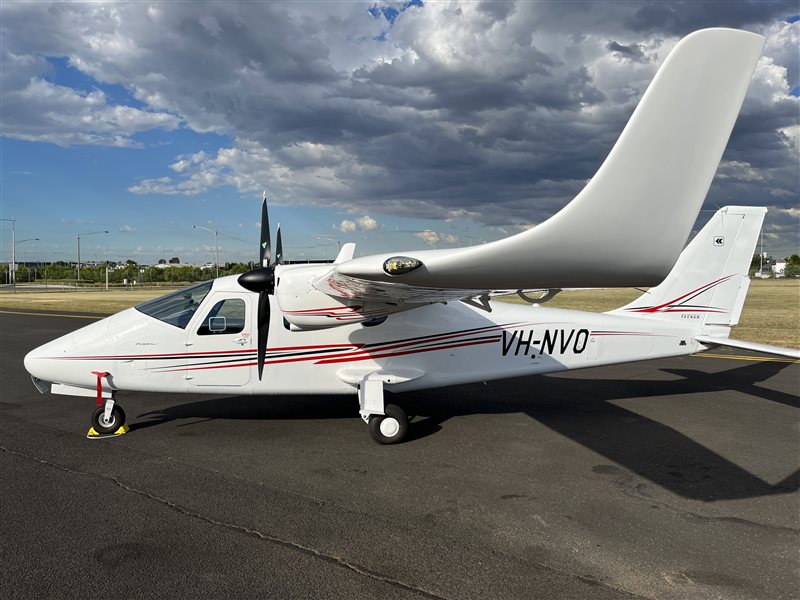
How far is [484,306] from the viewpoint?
20.4ft

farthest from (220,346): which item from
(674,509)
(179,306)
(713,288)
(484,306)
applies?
(713,288)

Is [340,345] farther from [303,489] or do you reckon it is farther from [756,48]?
[756,48]

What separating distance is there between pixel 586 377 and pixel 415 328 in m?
6.03

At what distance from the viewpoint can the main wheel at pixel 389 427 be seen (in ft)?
22.9

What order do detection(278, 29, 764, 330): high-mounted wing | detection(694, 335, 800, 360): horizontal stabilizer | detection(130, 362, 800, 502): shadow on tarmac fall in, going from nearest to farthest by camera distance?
detection(278, 29, 764, 330): high-mounted wing, detection(130, 362, 800, 502): shadow on tarmac, detection(694, 335, 800, 360): horizontal stabilizer

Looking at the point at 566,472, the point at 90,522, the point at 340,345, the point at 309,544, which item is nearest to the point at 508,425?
the point at 566,472

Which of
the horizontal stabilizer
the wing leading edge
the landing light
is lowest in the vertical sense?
the horizontal stabilizer

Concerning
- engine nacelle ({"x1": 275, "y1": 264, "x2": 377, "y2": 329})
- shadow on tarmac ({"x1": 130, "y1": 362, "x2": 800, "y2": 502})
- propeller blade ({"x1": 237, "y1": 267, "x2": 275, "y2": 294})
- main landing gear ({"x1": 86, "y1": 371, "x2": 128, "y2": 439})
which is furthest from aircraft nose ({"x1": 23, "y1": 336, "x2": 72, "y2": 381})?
engine nacelle ({"x1": 275, "y1": 264, "x2": 377, "y2": 329})

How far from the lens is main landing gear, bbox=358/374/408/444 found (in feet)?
22.8

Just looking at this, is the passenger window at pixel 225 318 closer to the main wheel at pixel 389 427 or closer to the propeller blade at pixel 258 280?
the propeller blade at pixel 258 280

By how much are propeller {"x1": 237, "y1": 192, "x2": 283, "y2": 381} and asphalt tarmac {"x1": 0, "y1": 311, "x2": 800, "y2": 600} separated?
147 centimetres

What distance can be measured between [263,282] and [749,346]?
306 inches

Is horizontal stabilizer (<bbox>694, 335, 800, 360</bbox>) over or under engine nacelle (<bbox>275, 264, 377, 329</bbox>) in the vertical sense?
under

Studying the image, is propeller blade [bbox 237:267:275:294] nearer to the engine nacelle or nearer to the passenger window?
the engine nacelle
